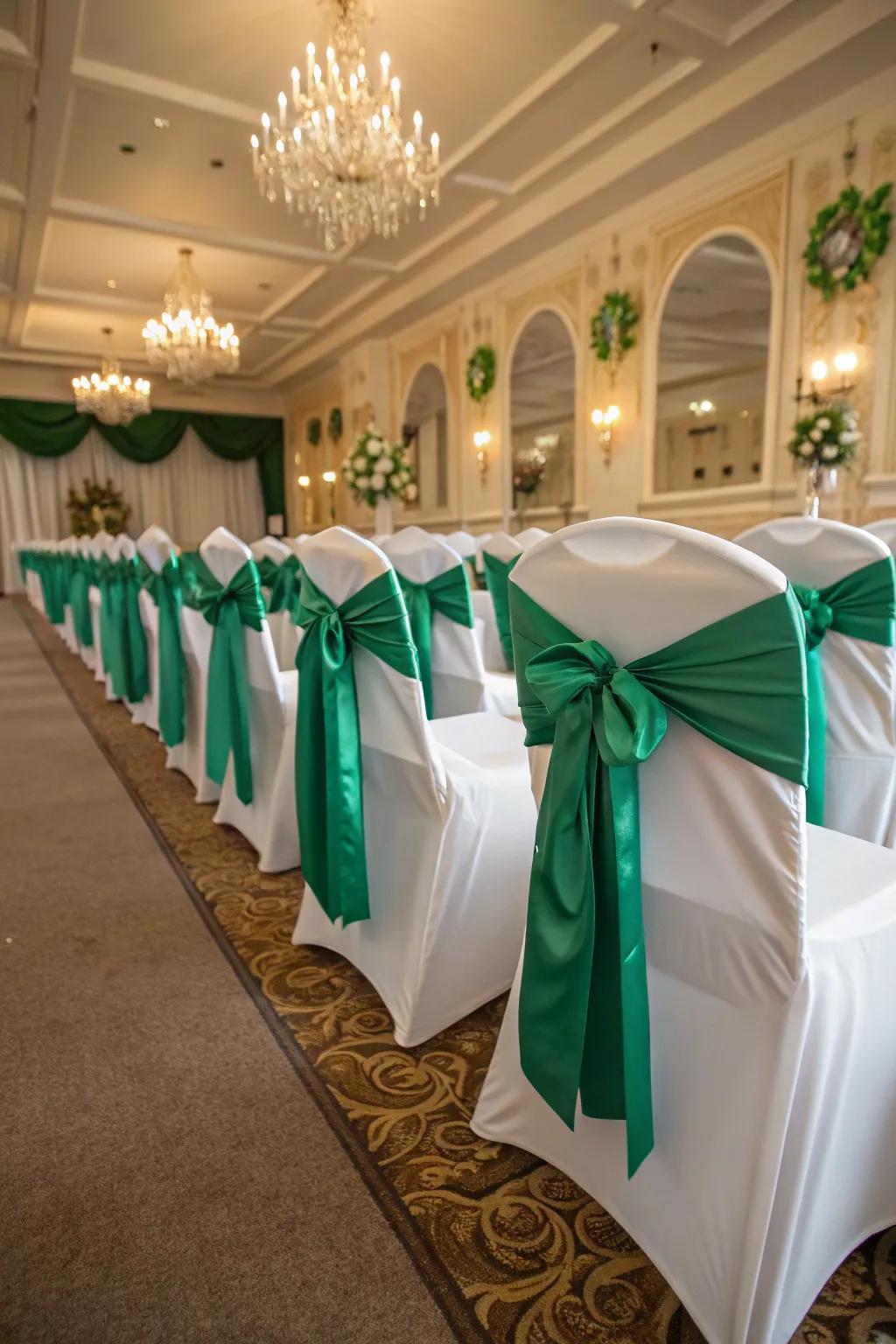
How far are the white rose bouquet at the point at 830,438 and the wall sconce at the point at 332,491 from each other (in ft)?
29.0

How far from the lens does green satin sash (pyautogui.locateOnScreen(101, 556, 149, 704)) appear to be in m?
4.20

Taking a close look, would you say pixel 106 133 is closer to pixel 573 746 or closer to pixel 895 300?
pixel 895 300

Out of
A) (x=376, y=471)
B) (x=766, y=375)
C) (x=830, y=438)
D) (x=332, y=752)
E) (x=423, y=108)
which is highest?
(x=423, y=108)

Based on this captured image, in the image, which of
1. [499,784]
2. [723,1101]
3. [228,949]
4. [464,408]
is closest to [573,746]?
[723,1101]

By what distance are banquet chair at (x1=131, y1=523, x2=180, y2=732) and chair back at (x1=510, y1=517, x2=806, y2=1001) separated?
2.75 meters

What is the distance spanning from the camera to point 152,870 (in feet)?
8.07

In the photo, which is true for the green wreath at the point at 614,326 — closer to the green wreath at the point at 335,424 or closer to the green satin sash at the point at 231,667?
the green satin sash at the point at 231,667

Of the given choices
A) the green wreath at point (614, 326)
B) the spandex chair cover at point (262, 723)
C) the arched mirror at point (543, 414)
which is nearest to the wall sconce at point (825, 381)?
the green wreath at point (614, 326)

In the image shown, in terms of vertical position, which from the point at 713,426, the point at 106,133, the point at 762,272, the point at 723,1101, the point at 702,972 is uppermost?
the point at 106,133

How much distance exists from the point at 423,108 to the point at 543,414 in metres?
3.02

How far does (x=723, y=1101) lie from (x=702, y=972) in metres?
0.16

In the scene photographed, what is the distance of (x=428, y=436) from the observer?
32.5 ft

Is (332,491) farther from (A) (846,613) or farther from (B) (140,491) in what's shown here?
(A) (846,613)

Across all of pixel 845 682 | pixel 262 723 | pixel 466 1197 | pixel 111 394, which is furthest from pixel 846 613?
pixel 111 394
